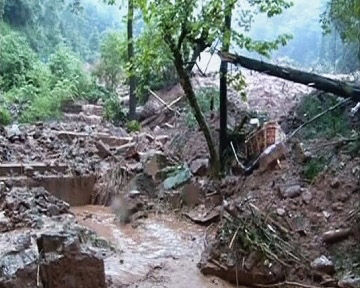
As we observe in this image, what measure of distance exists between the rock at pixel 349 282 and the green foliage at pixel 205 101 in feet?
16.7

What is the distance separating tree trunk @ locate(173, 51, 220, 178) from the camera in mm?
7453

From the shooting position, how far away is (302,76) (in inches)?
275

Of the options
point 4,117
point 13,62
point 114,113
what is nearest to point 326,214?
point 114,113

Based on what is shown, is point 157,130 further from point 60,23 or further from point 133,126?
point 60,23

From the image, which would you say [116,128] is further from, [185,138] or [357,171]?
[357,171]

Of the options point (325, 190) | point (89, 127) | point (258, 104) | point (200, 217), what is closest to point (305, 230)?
point (325, 190)

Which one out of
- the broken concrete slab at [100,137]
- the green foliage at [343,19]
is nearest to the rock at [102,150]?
the broken concrete slab at [100,137]

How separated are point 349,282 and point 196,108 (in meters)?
3.58

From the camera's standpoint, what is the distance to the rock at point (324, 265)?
5.06 meters

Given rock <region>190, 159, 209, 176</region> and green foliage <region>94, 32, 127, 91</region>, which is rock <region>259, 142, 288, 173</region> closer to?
rock <region>190, 159, 209, 176</region>

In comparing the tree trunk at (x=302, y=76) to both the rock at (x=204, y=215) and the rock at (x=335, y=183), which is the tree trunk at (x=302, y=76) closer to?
the rock at (x=335, y=183)

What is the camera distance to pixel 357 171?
6043 millimetres

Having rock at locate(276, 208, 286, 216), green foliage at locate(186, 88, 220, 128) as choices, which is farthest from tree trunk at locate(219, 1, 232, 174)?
rock at locate(276, 208, 286, 216)

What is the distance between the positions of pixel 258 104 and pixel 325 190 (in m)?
4.81
